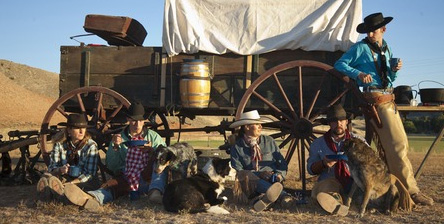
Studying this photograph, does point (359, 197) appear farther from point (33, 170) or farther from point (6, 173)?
point (6, 173)

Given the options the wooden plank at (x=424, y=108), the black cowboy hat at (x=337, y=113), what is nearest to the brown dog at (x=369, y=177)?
the black cowboy hat at (x=337, y=113)

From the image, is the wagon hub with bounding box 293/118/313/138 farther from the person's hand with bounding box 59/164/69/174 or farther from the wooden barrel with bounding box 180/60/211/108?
the person's hand with bounding box 59/164/69/174

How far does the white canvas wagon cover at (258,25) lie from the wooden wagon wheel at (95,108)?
3.65ft

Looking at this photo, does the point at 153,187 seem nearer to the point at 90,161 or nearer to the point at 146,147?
the point at 146,147

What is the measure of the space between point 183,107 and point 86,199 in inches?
80.2

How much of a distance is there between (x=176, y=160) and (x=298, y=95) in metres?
1.97

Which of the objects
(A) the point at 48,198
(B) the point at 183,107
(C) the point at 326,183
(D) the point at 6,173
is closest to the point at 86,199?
(A) the point at 48,198

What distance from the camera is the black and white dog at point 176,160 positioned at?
5.34 meters

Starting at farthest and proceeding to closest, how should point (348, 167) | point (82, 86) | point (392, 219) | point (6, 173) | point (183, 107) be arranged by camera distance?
1. point (6, 173)
2. point (82, 86)
3. point (183, 107)
4. point (348, 167)
5. point (392, 219)

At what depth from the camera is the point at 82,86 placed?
22.9 feet

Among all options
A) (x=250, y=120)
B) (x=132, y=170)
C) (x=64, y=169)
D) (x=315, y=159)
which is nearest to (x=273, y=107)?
(x=250, y=120)

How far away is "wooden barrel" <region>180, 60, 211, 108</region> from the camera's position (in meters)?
6.36

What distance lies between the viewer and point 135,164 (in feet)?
18.6

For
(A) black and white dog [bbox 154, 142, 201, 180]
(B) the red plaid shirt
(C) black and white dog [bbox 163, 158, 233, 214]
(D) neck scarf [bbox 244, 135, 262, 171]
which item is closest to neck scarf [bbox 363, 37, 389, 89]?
(D) neck scarf [bbox 244, 135, 262, 171]
